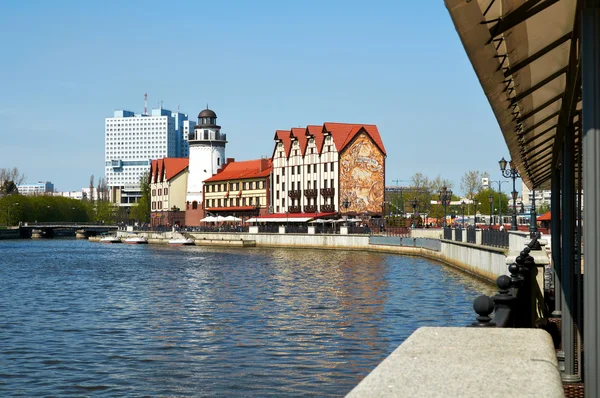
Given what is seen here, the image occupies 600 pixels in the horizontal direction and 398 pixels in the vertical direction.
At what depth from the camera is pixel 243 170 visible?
130375 mm

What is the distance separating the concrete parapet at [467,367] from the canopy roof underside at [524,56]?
196cm

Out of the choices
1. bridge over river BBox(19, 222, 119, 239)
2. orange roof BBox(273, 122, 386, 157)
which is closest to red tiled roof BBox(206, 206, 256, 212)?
orange roof BBox(273, 122, 386, 157)

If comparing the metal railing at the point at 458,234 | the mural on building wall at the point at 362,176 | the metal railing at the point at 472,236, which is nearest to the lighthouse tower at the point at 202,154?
the mural on building wall at the point at 362,176

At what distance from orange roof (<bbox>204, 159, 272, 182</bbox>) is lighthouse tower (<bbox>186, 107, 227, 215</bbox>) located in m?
2.27

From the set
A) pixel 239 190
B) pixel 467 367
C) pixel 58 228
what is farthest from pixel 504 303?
pixel 58 228

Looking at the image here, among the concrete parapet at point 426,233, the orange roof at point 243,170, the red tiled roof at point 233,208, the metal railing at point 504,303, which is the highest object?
the orange roof at point 243,170

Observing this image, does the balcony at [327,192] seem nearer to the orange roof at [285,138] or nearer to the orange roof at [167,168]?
the orange roof at [285,138]

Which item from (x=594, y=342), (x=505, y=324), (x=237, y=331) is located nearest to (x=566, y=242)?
(x=505, y=324)

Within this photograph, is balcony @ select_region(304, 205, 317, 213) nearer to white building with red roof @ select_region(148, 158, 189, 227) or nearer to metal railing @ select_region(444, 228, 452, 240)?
white building with red roof @ select_region(148, 158, 189, 227)

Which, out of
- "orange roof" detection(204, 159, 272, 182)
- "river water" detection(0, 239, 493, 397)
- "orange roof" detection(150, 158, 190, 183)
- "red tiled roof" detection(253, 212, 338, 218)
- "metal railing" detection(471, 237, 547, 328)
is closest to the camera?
"metal railing" detection(471, 237, 547, 328)

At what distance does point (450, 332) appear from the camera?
5188 millimetres

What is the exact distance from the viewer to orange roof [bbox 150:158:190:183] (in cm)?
14525

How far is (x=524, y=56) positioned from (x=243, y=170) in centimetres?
12317

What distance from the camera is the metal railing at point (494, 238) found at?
41.2m
